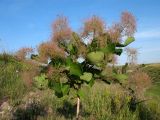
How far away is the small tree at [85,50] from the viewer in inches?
110

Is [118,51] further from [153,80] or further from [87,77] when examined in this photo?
[153,80]

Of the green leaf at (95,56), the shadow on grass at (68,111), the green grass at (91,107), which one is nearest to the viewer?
the green leaf at (95,56)

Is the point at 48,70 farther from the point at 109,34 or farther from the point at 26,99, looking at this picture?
the point at 26,99

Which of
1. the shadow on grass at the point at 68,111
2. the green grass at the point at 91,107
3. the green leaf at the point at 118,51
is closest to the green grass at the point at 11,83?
the green grass at the point at 91,107

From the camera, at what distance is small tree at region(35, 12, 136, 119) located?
110 inches

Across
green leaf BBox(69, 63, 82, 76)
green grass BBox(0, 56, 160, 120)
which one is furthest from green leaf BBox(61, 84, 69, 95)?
green grass BBox(0, 56, 160, 120)

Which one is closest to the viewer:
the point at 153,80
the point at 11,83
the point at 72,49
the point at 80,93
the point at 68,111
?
the point at 72,49

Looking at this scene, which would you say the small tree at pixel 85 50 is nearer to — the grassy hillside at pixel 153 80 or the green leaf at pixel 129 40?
the green leaf at pixel 129 40

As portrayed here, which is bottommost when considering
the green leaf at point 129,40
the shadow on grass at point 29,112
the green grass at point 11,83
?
the shadow on grass at point 29,112

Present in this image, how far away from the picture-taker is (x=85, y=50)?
2850mm

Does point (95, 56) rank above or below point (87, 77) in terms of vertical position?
above

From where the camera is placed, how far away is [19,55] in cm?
300

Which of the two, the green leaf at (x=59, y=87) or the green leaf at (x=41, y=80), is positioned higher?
the green leaf at (x=41, y=80)

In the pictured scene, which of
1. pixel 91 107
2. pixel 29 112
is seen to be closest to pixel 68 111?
pixel 91 107
